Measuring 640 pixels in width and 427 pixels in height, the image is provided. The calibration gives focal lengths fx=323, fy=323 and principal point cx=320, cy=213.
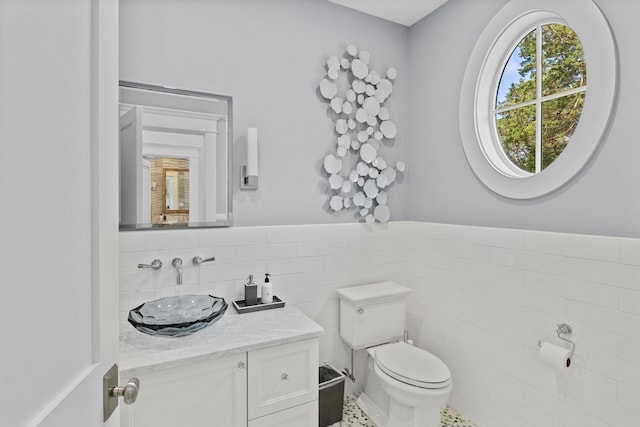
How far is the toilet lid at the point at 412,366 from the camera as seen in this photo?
167cm

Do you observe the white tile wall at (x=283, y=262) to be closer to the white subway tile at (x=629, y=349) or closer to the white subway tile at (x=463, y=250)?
the white subway tile at (x=463, y=250)

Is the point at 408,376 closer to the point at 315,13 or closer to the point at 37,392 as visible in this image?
the point at 37,392

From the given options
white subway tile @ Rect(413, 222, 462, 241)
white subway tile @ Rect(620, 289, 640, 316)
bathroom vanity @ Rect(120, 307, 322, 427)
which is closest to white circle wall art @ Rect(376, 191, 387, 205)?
white subway tile @ Rect(413, 222, 462, 241)

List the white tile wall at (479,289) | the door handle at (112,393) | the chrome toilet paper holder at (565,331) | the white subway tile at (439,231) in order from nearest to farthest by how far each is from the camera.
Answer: the door handle at (112,393) → the white tile wall at (479,289) → the chrome toilet paper holder at (565,331) → the white subway tile at (439,231)

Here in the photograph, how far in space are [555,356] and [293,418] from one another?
1.24 m

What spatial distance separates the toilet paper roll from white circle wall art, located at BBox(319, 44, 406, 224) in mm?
1191

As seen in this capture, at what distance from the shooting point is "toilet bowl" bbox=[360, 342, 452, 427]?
1640 mm

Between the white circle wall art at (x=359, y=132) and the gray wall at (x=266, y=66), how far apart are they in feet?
0.23

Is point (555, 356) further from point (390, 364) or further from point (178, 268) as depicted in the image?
point (178, 268)

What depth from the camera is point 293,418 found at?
147 centimetres

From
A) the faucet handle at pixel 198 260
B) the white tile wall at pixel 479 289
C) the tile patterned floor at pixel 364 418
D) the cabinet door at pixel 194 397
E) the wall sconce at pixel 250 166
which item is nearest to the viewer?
the cabinet door at pixel 194 397

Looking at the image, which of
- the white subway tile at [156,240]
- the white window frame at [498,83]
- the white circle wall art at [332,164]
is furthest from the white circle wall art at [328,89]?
the white subway tile at [156,240]

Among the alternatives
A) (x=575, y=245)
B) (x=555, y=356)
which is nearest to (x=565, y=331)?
(x=555, y=356)

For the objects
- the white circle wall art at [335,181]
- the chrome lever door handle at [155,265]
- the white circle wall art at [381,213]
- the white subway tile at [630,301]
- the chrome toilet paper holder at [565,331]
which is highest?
the white circle wall art at [335,181]
